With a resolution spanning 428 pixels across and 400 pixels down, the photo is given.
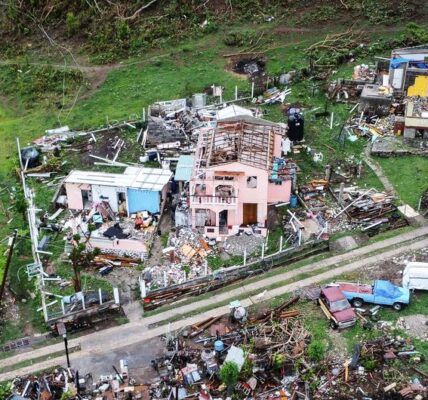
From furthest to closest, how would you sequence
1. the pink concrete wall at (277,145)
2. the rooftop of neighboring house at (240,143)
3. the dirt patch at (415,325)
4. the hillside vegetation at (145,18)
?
the hillside vegetation at (145,18) < the pink concrete wall at (277,145) < the rooftop of neighboring house at (240,143) < the dirt patch at (415,325)

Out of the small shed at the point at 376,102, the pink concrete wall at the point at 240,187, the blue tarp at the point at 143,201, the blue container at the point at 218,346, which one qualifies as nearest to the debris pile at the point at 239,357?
the blue container at the point at 218,346

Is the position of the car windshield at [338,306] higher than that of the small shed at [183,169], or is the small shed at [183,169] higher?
the small shed at [183,169]

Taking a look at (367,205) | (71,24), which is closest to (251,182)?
(367,205)

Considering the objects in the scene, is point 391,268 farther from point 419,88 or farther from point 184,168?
point 419,88

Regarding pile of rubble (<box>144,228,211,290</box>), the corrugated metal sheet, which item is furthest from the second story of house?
pile of rubble (<box>144,228,211,290</box>)

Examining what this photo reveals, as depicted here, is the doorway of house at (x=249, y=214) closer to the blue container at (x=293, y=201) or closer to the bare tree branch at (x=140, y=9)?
the blue container at (x=293, y=201)

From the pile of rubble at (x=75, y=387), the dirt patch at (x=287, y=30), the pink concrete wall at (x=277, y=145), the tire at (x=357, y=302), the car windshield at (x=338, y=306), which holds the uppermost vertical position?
the dirt patch at (x=287, y=30)

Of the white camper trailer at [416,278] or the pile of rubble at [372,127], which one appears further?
the pile of rubble at [372,127]

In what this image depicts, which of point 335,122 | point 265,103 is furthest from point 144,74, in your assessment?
point 335,122
